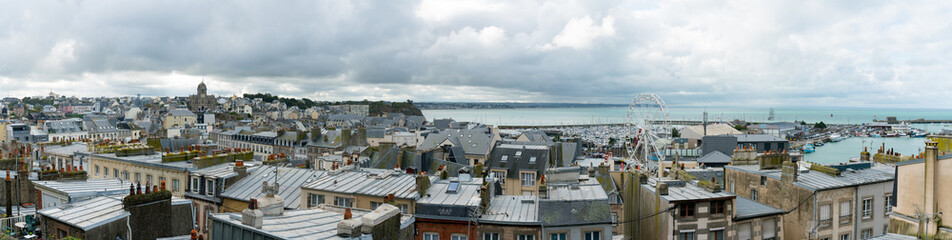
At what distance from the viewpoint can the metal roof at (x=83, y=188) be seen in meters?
17.6

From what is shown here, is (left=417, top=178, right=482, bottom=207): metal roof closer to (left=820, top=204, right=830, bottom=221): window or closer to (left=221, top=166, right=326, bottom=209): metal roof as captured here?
(left=221, top=166, right=326, bottom=209): metal roof

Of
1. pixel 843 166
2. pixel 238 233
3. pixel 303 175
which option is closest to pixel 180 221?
pixel 238 233

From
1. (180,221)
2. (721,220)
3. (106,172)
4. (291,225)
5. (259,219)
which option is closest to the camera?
(259,219)

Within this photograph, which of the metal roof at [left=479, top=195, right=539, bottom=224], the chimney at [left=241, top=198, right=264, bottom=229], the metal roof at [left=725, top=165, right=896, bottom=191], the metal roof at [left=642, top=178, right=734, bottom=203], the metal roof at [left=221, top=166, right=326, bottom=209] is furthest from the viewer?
the metal roof at [left=221, top=166, right=326, bottom=209]

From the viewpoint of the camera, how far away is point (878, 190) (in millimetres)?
23688

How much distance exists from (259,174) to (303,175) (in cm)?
195

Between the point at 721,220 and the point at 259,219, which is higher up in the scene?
the point at 259,219

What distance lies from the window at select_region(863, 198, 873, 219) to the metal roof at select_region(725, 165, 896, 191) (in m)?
0.86

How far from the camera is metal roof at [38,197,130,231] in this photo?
1387 centimetres

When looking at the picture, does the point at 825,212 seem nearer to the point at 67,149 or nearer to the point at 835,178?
the point at 835,178

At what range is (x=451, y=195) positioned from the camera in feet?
70.0

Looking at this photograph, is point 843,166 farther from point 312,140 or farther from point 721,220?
point 312,140

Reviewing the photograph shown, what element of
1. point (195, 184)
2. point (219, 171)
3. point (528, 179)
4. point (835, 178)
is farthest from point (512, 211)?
point (528, 179)

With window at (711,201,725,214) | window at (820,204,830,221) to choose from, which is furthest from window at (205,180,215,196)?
window at (820,204,830,221)
